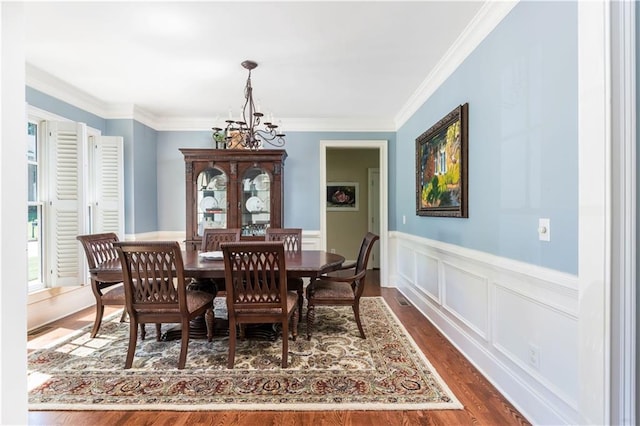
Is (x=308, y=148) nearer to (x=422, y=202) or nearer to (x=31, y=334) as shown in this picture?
(x=422, y=202)

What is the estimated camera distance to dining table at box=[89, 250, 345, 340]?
2.33 meters

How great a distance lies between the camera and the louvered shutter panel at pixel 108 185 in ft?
12.7

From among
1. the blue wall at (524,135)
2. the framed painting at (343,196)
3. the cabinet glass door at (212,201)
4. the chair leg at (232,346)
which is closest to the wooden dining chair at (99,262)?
the chair leg at (232,346)

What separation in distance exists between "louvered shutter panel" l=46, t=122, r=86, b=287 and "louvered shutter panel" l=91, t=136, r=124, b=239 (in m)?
0.53

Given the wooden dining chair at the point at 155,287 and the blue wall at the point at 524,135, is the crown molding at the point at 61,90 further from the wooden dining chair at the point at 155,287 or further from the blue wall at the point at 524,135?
the blue wall at the point at 524,135

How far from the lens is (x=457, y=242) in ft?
8.45

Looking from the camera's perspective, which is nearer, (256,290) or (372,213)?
→ (256,290)

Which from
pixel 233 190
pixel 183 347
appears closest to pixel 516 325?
pixel 183 347

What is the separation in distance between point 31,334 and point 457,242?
3.88m

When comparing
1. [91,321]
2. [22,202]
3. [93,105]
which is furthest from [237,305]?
[93,105]

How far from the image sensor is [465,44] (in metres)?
2.40

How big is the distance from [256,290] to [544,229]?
69.2 inches

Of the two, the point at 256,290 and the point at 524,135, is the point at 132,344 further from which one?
the point at 524,135

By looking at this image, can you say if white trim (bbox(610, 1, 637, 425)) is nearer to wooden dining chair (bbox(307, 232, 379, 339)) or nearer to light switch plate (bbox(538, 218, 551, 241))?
light switch plate (bbox(538, 218, 551, 241))
